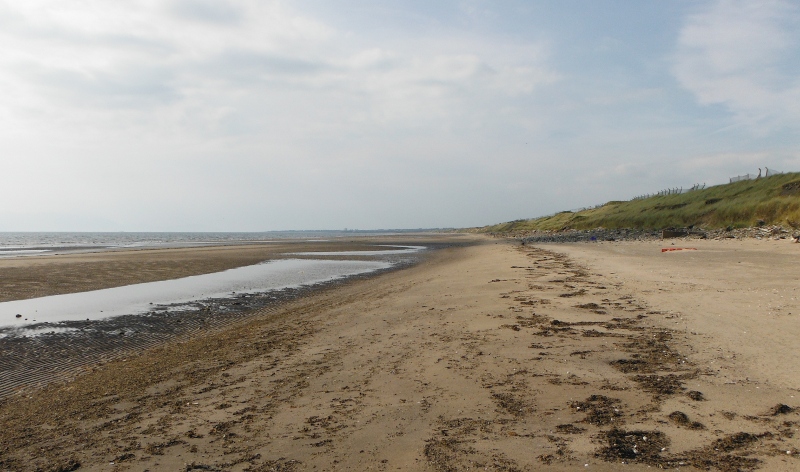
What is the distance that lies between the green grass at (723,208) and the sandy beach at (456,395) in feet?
122

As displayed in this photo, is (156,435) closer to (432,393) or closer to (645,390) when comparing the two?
(432,393)

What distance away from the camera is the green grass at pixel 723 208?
40906mm

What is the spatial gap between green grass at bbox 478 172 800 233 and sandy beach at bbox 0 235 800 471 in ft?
122

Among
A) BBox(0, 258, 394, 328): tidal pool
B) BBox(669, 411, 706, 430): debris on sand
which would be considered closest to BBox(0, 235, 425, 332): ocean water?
BBox(0, 258, 394, 328): tidal pool

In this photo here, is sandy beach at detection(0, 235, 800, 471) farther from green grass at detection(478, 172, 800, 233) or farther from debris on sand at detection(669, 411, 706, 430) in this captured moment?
green grass at detection(478, 172, 800, 233)

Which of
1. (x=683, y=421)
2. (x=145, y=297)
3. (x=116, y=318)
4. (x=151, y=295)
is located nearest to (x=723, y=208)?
(x=151, y=295)

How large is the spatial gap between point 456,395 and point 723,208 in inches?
2106

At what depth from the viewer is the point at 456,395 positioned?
583cm

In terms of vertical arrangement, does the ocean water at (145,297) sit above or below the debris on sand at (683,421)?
below

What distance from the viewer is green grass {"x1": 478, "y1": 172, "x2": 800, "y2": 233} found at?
40.9 metres

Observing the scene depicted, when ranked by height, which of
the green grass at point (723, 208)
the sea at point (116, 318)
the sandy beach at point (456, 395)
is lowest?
the sea at point (116, 318)

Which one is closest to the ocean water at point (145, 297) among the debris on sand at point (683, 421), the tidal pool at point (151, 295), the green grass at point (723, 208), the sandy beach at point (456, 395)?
the tidal pool at point (151, 295)

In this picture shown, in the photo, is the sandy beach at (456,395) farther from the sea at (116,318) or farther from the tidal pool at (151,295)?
the tidal pool at (151,295)

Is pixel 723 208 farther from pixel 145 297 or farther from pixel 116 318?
pixel 116 318
